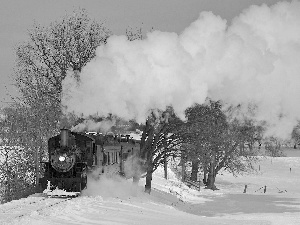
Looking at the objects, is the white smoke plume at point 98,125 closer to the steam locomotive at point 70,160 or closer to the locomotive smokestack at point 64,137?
the steam locomotive at point 70,160

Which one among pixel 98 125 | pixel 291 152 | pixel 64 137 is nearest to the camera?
pixel 64 137

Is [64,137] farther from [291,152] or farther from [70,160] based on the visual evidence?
[291,152]

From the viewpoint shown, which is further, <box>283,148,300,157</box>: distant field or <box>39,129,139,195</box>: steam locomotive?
<box>283,148,300,157</box>: distant field

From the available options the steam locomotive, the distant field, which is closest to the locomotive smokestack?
the steam locomotive

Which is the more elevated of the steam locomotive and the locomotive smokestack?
the locomotive smokestack

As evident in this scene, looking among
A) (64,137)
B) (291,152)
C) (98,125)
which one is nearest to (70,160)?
(64,137)

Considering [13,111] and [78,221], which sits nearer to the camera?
[78,221]

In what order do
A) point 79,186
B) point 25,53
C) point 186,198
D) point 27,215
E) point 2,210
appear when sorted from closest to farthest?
point 27,215, point 2,210, point 79,186, point 25,53, point 186,198

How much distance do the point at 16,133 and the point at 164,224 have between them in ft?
60.1

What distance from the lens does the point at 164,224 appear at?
13750 mm

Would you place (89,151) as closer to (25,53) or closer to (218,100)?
(218,100)

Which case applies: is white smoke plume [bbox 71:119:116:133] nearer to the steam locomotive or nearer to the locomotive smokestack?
the steam locomotive

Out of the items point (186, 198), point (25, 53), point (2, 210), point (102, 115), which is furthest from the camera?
point (186, 198)

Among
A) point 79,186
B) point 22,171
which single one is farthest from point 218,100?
point 22,171
